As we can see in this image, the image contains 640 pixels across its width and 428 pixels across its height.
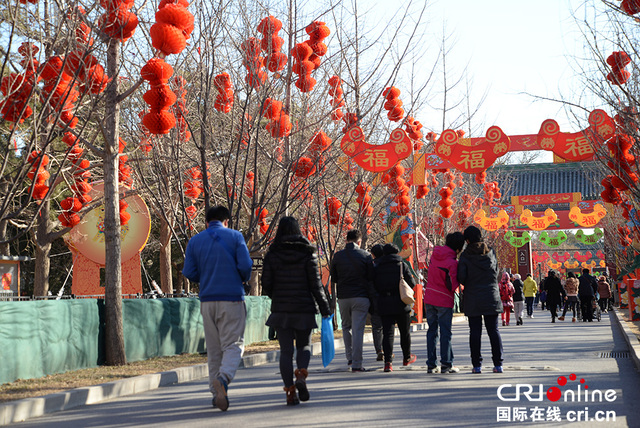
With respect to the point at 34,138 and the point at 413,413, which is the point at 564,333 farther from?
the point at 34,138

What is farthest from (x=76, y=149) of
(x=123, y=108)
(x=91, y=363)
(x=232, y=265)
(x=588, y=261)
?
(x=588, y=261)

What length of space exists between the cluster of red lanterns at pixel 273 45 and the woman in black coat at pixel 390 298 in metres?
4.22

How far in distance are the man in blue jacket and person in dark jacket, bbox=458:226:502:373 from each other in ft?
10.9

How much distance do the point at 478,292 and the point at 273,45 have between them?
5.98 m

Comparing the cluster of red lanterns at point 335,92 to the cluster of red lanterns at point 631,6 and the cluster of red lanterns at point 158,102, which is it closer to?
the cluster of red lanterns at point 158,102

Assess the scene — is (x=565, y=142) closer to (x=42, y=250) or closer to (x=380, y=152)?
(x=380, y=152)

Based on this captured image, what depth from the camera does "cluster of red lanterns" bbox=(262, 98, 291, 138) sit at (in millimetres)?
13344

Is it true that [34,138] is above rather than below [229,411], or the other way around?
above

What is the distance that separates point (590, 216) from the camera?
120ft

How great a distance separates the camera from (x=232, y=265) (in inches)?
302

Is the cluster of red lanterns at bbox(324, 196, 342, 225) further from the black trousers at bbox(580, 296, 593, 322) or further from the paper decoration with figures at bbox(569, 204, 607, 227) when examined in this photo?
the paper decoration with figures at bbox(569, 204, 607, 227)

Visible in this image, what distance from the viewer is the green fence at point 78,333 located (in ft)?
30.0

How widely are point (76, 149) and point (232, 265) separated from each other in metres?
9.88

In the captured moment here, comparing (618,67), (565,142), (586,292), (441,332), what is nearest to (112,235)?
(441,332)
